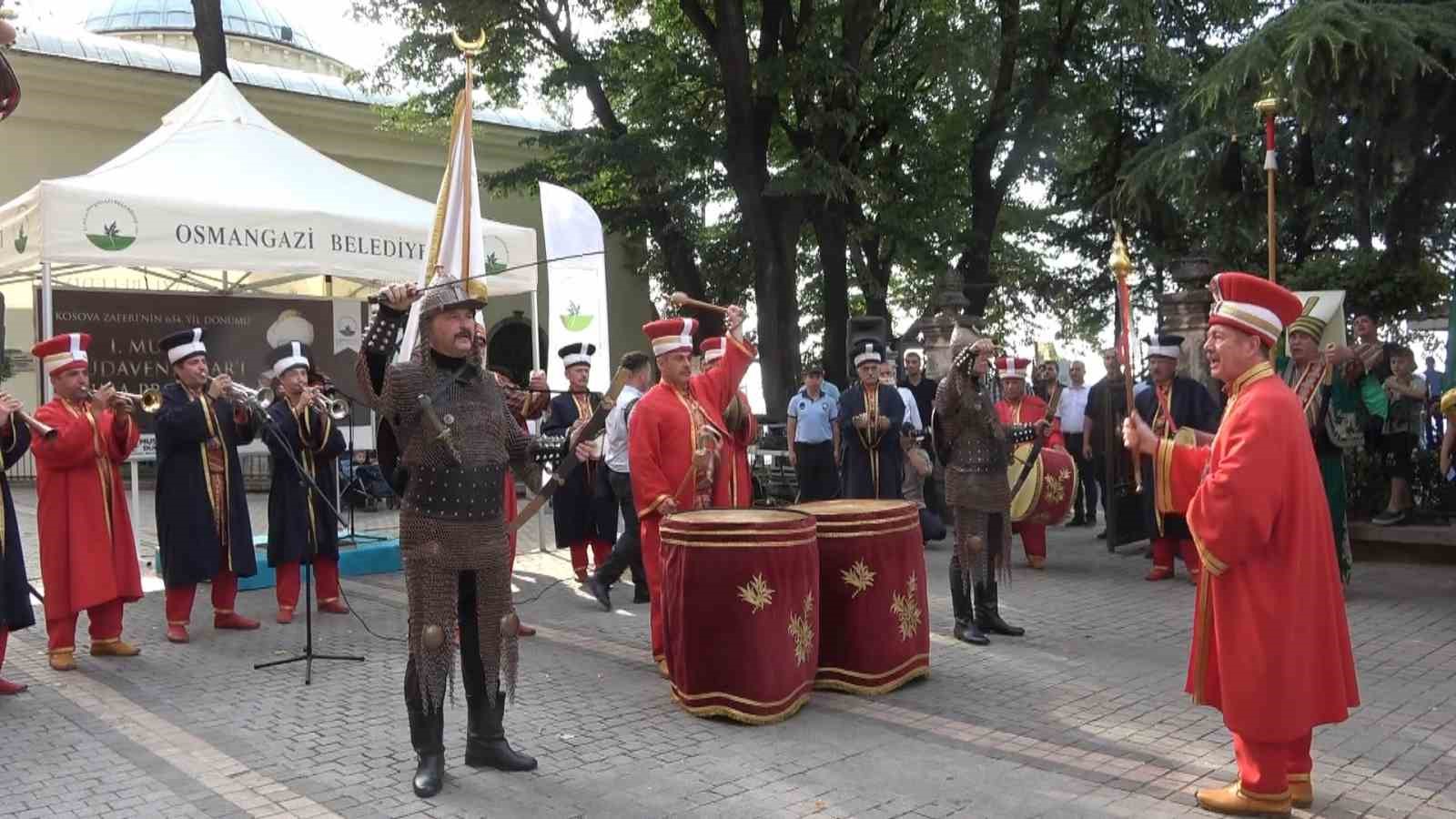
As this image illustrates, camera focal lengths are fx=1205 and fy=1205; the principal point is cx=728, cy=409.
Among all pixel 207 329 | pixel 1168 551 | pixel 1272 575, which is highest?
pixel 207 329

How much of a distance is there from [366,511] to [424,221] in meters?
6.67

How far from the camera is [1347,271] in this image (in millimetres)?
13656

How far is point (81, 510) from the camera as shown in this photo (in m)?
7.47

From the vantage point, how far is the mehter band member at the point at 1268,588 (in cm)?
446

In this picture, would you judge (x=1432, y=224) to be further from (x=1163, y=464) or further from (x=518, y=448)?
(x=518, y=448)

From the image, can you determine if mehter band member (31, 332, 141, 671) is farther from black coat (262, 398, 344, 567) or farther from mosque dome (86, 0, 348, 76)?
mosque dome (86, 0, 348, 76)

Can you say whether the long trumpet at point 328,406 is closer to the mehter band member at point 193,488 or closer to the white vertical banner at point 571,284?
the mehter band member at point 193,488

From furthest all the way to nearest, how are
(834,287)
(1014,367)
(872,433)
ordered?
(834,287) → (872,433) → (1014,367)

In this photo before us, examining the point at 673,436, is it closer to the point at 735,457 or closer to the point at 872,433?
the point at 735,457

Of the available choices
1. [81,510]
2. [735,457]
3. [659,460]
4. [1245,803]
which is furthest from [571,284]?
[1245,803]

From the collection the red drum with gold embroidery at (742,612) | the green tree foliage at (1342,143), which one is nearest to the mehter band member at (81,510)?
the red drum with gold embroidery at (742,612)

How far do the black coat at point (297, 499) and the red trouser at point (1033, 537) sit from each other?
5.87 m

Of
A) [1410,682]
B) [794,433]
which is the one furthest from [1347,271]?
[1410,682]

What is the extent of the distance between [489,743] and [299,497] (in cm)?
414
